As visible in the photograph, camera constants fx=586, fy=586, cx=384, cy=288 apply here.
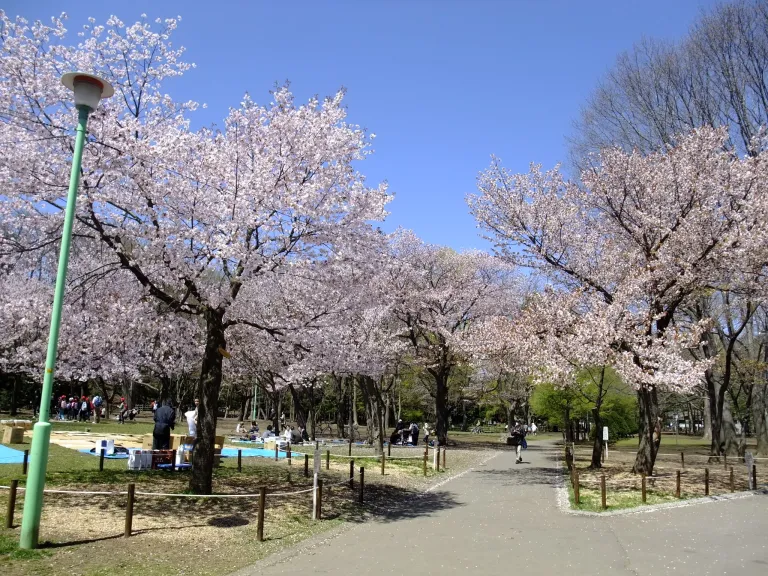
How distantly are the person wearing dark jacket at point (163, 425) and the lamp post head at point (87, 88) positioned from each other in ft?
35.0

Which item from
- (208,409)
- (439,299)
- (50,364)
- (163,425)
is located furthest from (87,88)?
(439,299)

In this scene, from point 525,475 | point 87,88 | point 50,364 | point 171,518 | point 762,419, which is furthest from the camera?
point 762,419

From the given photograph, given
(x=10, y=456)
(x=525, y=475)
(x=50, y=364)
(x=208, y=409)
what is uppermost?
(x=50, y=364)

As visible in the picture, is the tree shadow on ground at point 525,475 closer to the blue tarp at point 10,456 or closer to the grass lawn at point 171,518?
the grass lawn at point 171,518

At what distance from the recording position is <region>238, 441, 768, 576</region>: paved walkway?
24.8ft

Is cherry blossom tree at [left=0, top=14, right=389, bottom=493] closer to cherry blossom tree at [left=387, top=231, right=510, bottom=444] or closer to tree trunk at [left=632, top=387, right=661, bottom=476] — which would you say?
tree trunk at [left=632, top=387, right=661, bottom=476]

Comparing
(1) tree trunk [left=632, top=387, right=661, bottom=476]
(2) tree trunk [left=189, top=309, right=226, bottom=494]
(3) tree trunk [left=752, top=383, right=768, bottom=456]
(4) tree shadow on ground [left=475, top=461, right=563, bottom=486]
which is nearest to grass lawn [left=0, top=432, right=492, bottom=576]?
(2) tree trunk [left=189, top=309, right=226, bottom=494]

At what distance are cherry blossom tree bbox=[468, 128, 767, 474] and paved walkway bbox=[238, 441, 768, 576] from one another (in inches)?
154

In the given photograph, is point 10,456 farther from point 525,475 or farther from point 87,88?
point 525,475

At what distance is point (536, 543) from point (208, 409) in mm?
6465

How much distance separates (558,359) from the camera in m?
16.1

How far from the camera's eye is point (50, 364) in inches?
266

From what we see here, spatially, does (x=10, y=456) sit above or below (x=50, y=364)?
below

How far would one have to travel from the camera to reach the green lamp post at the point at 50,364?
674 centimetres
